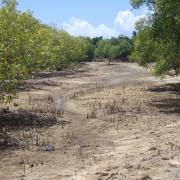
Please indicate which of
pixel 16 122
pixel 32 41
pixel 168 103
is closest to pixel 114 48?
pixel 168 103

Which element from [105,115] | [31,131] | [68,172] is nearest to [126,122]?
[105,115]

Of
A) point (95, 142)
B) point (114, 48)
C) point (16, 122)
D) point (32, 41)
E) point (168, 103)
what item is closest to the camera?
point (95, 142)

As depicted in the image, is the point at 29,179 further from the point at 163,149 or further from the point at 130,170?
the point at 163,149

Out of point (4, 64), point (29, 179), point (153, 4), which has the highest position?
point (153, 4)

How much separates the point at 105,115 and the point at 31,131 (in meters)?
5.09

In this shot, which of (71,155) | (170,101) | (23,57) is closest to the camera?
(71,155)

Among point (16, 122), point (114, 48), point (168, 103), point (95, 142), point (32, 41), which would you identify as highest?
point (114, 48)

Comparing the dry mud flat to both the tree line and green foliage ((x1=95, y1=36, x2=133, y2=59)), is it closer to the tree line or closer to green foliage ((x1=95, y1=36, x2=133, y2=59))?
the tree line

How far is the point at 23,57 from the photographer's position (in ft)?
74.8

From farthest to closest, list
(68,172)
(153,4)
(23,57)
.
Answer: (153,4), (23,57), (68,172)

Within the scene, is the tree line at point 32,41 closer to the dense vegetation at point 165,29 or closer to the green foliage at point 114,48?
the dense vegetation at point 165,29

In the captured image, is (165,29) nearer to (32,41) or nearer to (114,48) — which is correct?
(32,41)

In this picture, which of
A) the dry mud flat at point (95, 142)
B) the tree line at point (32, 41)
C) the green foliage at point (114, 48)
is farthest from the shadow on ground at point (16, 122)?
the green foliage at point (114, 48)

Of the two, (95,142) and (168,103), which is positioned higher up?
(168,103)
